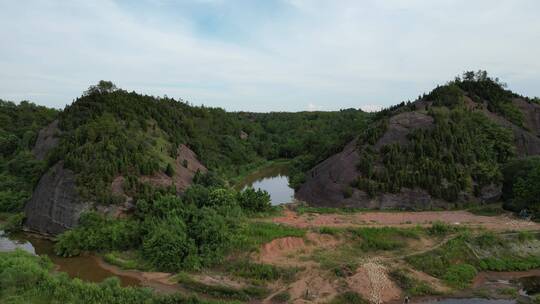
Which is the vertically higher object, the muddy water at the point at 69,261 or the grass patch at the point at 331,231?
the grass patch at the point at 331,231

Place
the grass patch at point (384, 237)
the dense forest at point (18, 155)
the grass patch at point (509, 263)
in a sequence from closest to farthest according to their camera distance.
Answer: the grass patch at point (509, 263) → the grass patch at point (384, 237) → the dense forest at point (18, 155)

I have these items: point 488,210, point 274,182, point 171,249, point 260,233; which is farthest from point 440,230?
point 274,182

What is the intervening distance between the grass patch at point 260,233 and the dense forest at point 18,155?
1985cm

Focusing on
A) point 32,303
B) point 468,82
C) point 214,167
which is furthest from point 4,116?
point 468,82

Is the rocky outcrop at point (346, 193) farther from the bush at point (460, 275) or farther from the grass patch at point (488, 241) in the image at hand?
the bush at point (460, 275)

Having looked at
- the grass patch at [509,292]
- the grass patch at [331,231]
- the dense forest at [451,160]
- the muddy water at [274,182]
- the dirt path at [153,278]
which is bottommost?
the dirt path at [153,278]

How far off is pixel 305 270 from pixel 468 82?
36.4 meters

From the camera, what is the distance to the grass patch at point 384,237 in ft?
81.7

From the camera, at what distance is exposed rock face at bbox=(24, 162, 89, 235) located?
28750mm

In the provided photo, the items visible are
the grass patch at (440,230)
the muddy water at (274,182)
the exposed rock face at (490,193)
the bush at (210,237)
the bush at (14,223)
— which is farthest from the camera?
the muddy water at (274,182)

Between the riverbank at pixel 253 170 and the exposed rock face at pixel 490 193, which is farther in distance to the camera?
the riverbank at pixel 253 170

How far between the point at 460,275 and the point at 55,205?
27385mm

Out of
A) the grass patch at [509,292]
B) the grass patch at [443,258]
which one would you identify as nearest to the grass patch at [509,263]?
the grass patch at [443,258]

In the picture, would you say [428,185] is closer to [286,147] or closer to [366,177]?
[366,177]
